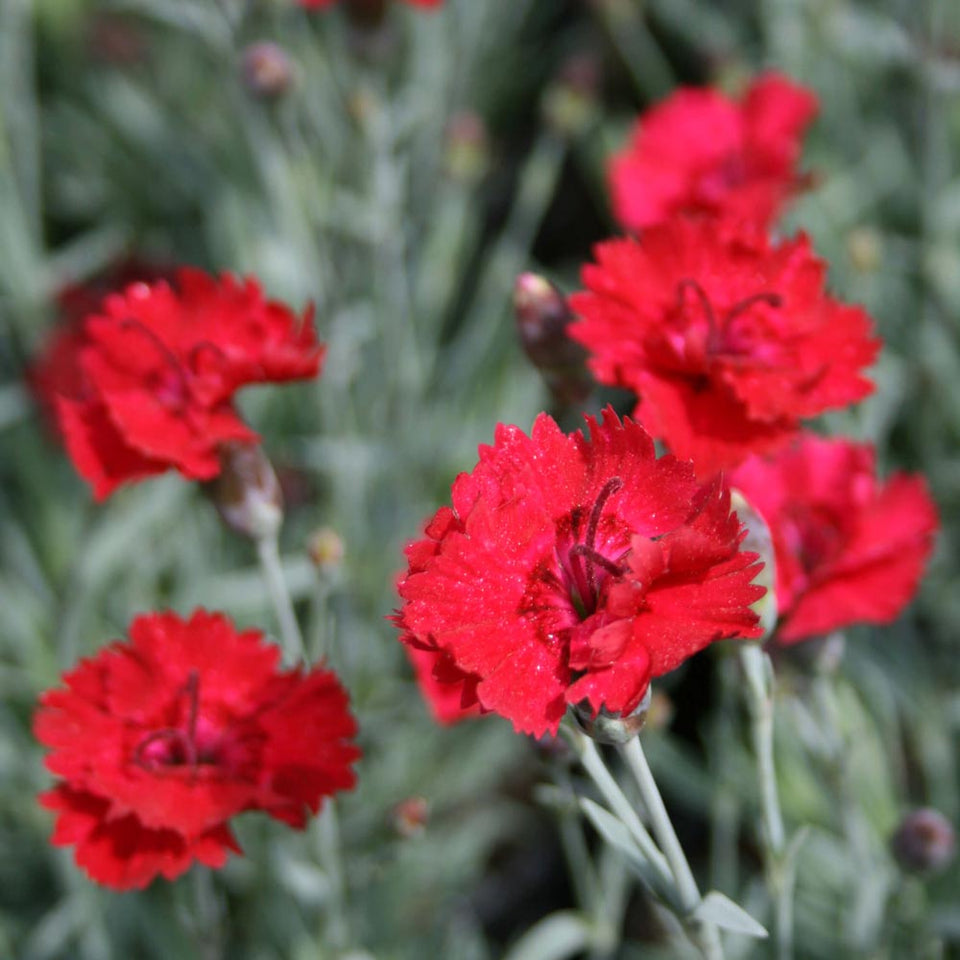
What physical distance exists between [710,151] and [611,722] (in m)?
1.34

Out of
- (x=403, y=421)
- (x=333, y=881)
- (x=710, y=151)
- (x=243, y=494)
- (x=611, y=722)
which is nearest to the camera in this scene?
(x=611, y=722)

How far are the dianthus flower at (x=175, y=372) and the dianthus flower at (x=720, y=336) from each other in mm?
279

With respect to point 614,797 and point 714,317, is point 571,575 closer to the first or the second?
point 614,797

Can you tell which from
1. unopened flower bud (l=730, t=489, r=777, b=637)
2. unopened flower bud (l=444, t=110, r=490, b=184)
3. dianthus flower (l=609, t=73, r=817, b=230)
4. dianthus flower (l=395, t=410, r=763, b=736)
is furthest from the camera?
unopened flower bud (l=444, t=110, r=490, b=184)

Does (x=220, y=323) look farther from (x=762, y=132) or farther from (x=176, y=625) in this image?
(x=762, y=132)

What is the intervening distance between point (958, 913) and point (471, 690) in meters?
0.75

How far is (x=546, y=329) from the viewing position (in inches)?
41.2

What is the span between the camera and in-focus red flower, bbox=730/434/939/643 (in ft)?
3.37

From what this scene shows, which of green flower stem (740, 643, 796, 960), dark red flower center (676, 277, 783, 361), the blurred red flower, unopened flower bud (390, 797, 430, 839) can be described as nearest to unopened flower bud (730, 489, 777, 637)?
green flower stem (740, 643, 796, 960)

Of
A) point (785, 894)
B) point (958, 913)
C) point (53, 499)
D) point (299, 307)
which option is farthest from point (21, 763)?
point (958, 913)

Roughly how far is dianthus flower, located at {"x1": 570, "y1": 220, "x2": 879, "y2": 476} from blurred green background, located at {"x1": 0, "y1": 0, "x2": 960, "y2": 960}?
318 mm

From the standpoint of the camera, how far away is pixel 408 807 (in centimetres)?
115

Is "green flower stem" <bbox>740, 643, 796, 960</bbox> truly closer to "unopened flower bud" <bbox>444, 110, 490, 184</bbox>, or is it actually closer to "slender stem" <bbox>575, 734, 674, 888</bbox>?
"slender stem" <bbox>575, 734, 674, 888</bbox>

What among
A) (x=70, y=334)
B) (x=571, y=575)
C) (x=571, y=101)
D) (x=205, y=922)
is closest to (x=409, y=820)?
A: (x=205, y=922)
